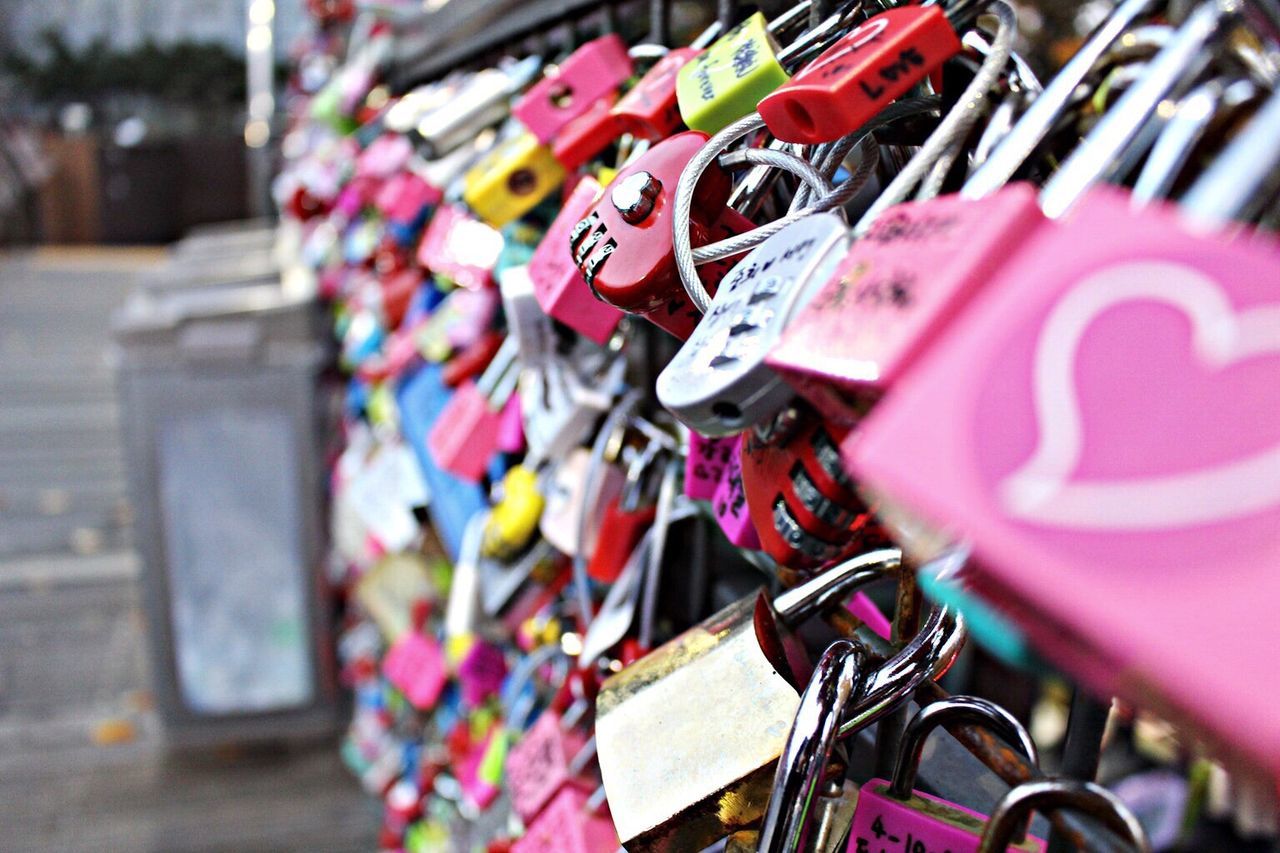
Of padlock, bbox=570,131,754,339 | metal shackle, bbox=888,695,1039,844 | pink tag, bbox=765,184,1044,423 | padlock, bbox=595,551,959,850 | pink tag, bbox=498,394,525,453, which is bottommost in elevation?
pink tag, bbox=498,394,525,453

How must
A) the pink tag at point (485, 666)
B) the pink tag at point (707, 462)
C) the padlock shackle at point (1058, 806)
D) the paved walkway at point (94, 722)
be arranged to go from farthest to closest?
1. the paved walkway at point (94, 722)
2. the pink tag at point (485, 666)
3. the pink tag at point (707, 462)
4. the padlock shackle at point (1058, 806)

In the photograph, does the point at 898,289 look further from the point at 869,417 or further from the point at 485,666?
the point at 485,666

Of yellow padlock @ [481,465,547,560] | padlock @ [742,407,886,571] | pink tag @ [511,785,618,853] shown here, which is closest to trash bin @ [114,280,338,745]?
yellow padlock @ [481,465,547,560]

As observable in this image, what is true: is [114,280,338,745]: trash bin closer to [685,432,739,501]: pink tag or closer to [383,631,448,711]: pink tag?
[383,631,448,711]: pink tag

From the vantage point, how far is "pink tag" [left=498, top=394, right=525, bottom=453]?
89 cm

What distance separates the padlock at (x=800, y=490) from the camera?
1.16 ft

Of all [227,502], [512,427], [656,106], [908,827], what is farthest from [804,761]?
Answer: [227,502]

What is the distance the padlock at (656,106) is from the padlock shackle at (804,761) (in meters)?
0.28

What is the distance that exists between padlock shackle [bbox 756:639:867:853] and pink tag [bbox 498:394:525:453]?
0.54 metres

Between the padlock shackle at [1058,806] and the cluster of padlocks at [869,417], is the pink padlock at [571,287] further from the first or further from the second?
the padlock shackle at [1058,806]

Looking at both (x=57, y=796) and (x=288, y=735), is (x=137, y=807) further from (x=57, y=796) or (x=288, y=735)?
(x=288, y=735)

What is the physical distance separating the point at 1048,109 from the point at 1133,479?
0.21m

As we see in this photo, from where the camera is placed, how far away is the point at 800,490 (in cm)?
37

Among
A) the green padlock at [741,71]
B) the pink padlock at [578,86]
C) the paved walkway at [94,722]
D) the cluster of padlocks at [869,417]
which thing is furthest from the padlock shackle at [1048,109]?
the paved walkway at [94,722]
